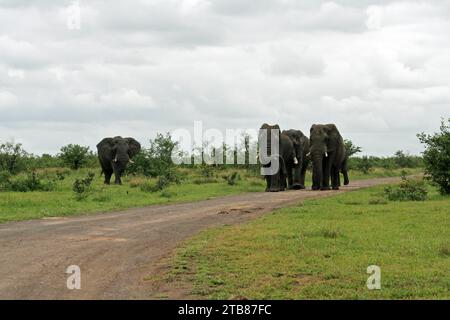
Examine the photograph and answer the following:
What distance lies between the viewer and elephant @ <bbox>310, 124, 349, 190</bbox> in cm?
3105

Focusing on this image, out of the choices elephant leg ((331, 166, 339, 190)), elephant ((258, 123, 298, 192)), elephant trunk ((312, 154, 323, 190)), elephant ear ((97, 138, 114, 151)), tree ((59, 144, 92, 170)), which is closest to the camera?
elephant trunk ((312, 154, 323, 190))

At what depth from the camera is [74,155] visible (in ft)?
197

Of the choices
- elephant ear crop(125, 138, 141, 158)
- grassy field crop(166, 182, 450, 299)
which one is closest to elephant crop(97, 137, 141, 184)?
elephant ear crop(125, 138, 141, 158)

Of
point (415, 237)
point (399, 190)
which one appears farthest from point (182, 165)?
point (415, 237)

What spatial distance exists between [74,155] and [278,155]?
32256 mm

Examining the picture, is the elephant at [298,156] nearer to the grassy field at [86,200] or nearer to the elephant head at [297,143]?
the elephant head at [297,143]

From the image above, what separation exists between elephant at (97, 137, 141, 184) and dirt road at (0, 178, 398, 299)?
56.0 ft

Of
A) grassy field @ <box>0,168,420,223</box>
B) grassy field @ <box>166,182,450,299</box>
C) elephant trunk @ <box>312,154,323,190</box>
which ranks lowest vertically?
grassy field @ <box>166,182,450,299</box>

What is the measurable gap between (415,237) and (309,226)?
2672 mm

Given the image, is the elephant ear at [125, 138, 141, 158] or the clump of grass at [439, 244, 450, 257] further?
the elephant ear at [125, 138, 141, 158]

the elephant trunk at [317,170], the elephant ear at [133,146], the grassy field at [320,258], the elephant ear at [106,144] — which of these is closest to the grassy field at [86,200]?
the elephant trunk at [317,170]

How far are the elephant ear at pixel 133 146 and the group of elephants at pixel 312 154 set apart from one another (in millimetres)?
13144

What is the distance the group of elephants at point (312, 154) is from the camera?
102 feet

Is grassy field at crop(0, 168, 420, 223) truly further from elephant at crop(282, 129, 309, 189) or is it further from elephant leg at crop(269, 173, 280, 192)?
elephant leg at crop(269, 173, 280, 192)
